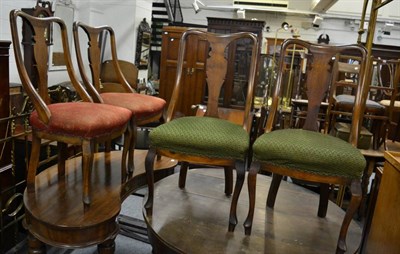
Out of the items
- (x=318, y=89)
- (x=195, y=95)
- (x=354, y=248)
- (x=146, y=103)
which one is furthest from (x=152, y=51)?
(x=354, y=248)

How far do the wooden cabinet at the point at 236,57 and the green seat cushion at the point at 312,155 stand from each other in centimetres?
301

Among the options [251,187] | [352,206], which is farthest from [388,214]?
[251,187]

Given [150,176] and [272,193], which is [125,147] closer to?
[150,176]

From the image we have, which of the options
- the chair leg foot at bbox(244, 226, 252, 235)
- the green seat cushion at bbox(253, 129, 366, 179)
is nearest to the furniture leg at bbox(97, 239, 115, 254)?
the chair leg foot at bbox(244, 226, 252, 235)

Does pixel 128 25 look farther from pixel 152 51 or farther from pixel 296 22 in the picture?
pixel 296 22

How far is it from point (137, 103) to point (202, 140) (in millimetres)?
805

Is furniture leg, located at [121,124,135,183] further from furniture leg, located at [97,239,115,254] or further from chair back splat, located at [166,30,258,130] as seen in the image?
furniture leg, located at [97,239,115,254]

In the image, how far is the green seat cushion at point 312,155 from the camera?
4.90 ft

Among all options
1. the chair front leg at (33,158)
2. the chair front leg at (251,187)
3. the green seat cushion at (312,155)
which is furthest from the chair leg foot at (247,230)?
the chair front leg at (33,158)

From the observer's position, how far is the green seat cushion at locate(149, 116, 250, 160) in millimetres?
1639

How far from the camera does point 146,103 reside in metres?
2.34

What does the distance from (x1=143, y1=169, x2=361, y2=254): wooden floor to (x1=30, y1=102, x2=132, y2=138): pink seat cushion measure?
1.82 feet

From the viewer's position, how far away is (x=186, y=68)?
16.3ft

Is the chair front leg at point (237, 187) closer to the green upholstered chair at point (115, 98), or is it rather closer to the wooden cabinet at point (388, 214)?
the wooden cabinet at point (388, 214)
